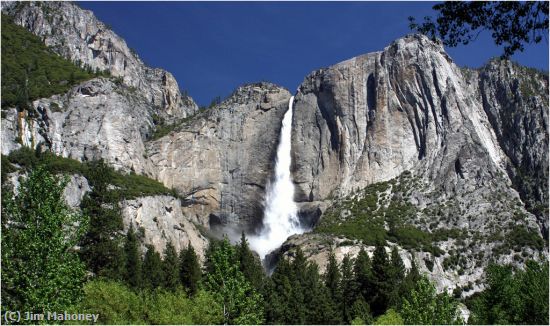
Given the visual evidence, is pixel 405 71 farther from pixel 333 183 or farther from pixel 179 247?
pixel 179 247

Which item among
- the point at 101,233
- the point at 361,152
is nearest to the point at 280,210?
the point at 361,152

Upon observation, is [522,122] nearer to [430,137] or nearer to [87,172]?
[430,137]

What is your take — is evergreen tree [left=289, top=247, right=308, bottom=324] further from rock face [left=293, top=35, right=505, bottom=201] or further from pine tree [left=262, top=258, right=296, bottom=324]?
rock face [left=293, top=35, right=505, bottom=201]

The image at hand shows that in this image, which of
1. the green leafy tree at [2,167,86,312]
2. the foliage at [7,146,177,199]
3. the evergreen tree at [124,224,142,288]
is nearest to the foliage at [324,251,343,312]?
the evergreen tree at [124,224,142,288]

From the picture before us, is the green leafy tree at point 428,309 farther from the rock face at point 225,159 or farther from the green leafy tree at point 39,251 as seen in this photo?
the rock face at point 225,159

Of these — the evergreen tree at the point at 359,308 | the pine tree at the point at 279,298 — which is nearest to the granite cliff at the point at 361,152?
the pine tree at the point at 279,298

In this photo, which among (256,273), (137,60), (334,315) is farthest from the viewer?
(137,60)

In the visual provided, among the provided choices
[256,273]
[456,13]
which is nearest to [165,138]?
[256,273]
